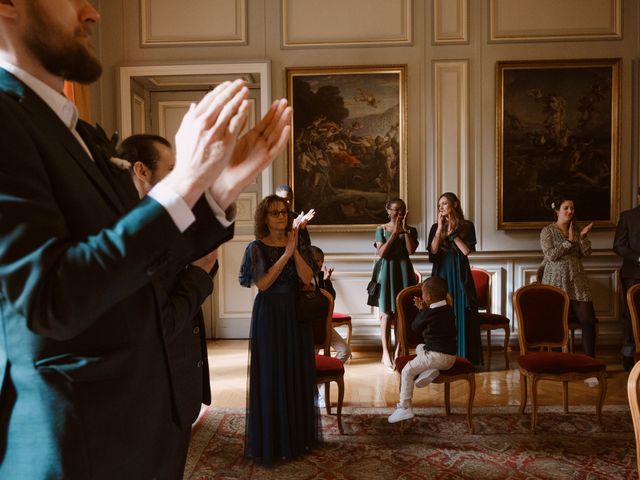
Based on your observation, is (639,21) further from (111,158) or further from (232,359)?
(111,158)

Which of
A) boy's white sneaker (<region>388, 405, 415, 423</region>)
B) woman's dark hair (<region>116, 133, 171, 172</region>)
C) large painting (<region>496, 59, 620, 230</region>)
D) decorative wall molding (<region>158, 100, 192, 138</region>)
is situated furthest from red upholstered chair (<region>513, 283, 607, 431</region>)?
decorative wall molding (<region>158, 100, 192, 138</region>)

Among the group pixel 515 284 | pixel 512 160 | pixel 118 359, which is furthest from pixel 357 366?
pixel 118 359

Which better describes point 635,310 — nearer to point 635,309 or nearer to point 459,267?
point 635,309

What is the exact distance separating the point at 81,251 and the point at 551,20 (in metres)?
7.09

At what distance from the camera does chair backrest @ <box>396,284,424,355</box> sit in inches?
183

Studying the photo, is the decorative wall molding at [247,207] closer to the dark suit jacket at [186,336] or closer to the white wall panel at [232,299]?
the white wall panel at [232,299]

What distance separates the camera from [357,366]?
20.1 feet

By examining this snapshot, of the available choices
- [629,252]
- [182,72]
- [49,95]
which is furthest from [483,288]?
[49,95]

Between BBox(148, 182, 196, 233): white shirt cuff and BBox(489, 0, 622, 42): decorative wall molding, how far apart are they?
6639mm

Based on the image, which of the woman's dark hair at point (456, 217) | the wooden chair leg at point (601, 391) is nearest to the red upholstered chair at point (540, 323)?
the wooden chair leg at point (601, 391)

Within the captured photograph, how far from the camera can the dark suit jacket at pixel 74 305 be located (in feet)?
2.51

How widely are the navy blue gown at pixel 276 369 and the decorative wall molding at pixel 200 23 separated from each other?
4082 mm

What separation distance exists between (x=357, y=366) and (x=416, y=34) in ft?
12.8

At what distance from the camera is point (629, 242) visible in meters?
5.87
